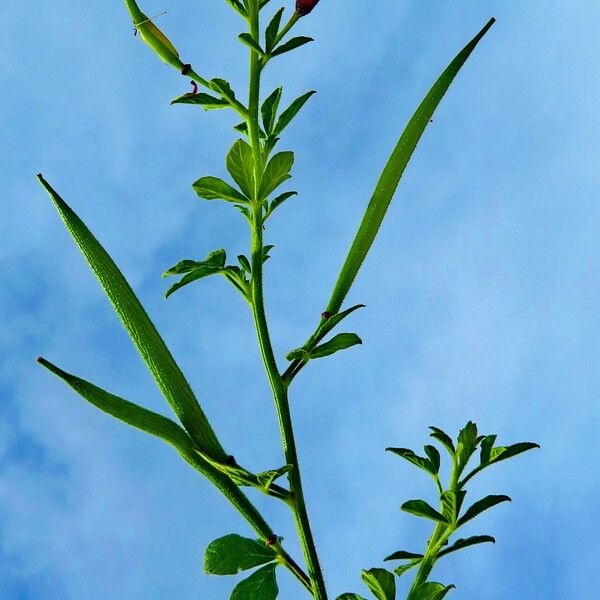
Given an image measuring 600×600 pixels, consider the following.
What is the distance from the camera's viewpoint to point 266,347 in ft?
5.00

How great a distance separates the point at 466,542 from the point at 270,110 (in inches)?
36.5

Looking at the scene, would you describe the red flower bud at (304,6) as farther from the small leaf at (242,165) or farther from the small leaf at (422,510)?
the small leaf at (422,510)

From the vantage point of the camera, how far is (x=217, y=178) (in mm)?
1601

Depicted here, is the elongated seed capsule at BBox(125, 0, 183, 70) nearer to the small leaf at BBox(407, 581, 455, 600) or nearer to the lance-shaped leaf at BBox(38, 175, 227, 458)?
the lance-shaped leaf at BBox(38, 175, 227, 458)

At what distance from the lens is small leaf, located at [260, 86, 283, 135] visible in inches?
64.2

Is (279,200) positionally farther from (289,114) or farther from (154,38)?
(154,38)

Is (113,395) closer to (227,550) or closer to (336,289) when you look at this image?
(227,550)

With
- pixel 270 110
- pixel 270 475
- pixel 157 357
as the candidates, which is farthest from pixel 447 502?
pixel 270 110

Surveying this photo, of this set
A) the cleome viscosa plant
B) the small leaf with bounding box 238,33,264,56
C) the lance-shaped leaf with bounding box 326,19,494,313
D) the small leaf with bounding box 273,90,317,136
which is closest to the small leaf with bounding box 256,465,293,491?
the cleome viscosa plant

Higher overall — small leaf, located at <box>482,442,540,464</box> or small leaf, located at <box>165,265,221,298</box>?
small leaf, located at <box>165,265,221,298</box>

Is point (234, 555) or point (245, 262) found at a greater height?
point (245, 262)

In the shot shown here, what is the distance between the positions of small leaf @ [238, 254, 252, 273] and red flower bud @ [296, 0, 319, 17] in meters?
0.50

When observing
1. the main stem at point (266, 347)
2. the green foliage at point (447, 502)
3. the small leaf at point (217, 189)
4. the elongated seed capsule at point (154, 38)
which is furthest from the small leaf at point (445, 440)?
the elongated seed capsule at point (154, 38)

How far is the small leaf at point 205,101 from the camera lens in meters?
1.61
